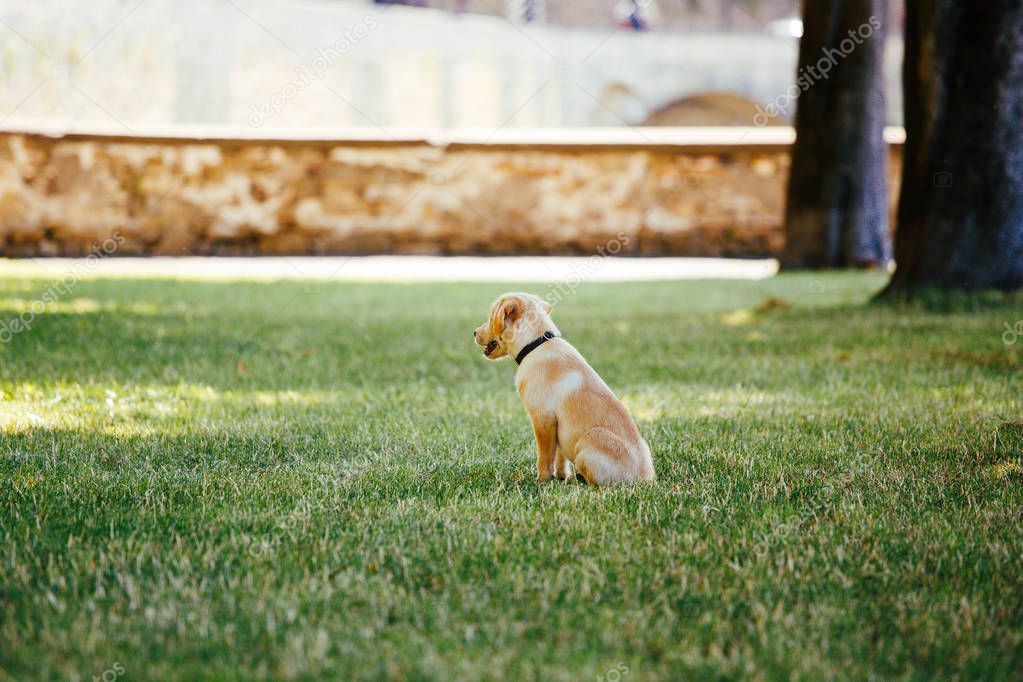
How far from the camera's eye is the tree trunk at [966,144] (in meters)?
7.87

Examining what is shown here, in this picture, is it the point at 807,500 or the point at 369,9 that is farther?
the point at 369,9

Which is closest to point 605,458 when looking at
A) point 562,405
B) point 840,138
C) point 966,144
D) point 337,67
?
point 562,405

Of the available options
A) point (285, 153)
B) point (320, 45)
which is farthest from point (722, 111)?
point (285, 153)

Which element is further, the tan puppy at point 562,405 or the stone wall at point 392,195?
the stone wall at point 392,195

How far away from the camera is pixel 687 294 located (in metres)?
10.8

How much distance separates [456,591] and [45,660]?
915 mm

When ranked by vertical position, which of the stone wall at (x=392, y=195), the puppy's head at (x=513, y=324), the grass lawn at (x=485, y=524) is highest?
the stone wall at (x=392, y=195)

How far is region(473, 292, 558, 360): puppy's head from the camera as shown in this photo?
3662mm

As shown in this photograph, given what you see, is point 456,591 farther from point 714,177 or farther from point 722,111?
point 722,111

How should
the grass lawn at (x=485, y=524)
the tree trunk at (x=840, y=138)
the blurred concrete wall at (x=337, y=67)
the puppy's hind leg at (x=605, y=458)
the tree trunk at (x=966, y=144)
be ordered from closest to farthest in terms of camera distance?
the grass lawn at (x=485, y=524)
the puppy's hind leg at (x=605, y=458)
the tree trunk at (x=966, y=144)
the tree trunk at (x=840, y=138)
the blurred concrete wall at (x=337, y=67)

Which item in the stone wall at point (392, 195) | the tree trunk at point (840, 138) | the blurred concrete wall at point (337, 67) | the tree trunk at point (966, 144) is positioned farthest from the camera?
the blurred concrete wall at point (337, 67)

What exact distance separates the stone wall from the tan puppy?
11.2 meters

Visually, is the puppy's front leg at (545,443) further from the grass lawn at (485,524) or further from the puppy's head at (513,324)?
the puppy's head at (513,324)

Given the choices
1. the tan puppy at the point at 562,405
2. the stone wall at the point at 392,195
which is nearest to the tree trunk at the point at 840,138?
the stone wall at the point at 392,195
